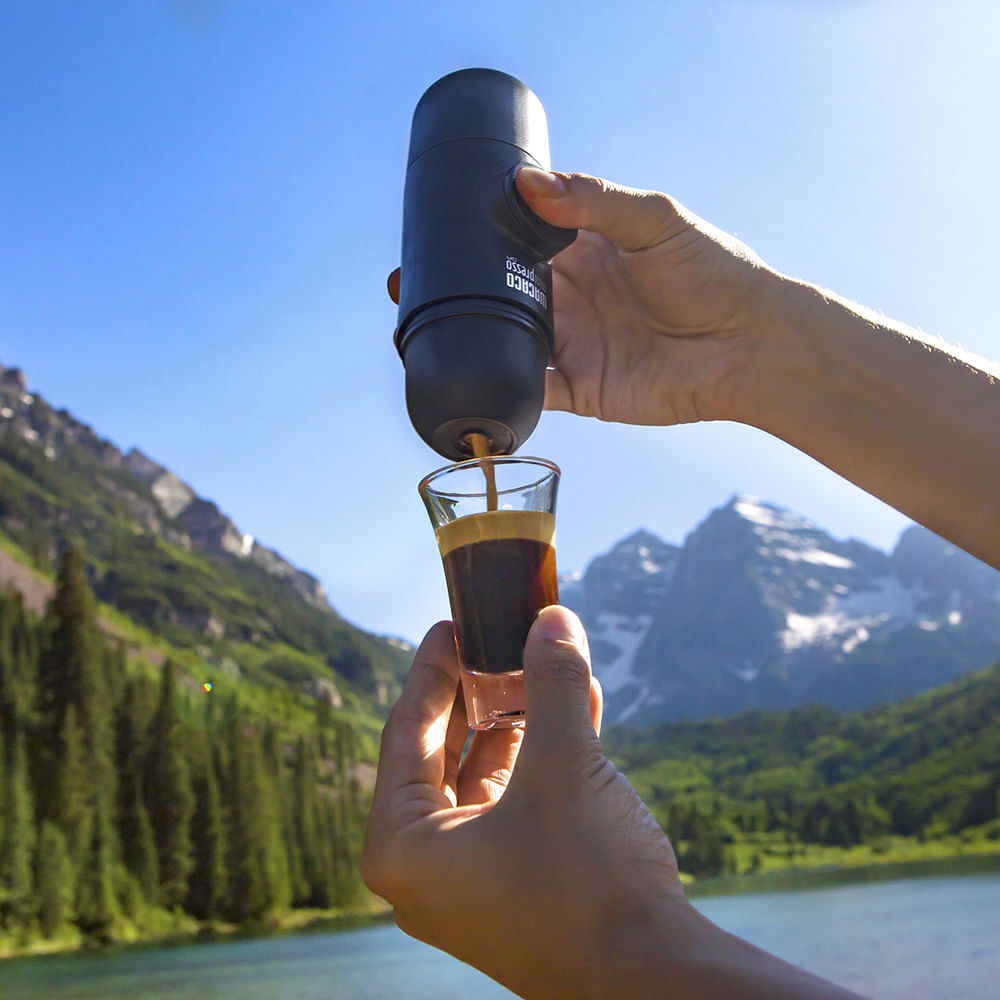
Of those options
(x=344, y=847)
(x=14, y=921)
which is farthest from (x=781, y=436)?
(x=344, y=847)

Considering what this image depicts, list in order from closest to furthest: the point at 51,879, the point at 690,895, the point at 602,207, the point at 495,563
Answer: the point at 495,563 → the point at 602,207 → the point at 51,879 → the point at 690,895

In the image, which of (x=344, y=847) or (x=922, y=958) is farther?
(x=344, y=847)

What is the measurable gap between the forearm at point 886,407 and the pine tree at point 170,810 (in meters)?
84.1

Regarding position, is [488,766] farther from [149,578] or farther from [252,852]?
[149,578]

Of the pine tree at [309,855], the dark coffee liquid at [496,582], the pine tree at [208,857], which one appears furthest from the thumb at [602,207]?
the pine tree at [309,855]

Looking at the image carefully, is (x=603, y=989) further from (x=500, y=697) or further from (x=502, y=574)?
A: (x=502, y=574)

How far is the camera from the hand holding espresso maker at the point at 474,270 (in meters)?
2.14

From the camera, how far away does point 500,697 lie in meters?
2.17

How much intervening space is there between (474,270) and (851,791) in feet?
564

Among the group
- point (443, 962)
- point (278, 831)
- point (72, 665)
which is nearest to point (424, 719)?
point (443, 962)

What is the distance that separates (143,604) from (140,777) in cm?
9643

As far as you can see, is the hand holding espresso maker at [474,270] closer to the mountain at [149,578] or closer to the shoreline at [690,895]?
the shoreline at [690,895]

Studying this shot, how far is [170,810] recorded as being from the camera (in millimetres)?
78125

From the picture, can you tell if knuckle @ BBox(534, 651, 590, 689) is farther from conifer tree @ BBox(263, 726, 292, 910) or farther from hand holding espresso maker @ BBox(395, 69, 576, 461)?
conifer tree @ BBox(263, 726, 292, 910)
